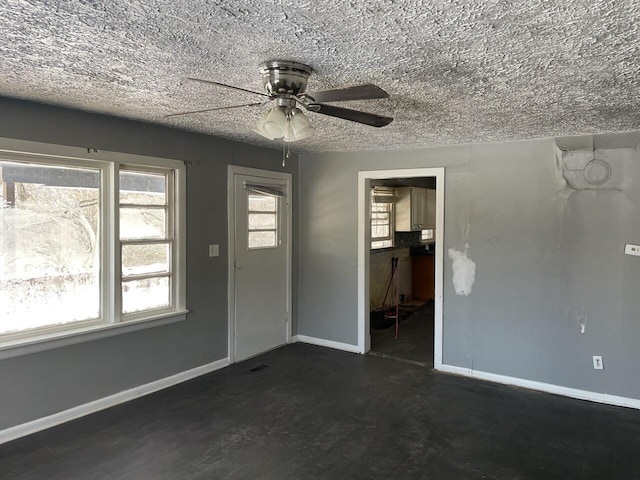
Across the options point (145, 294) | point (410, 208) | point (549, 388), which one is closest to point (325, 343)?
point (145, 294)

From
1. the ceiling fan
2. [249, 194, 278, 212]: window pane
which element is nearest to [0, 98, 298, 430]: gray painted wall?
[249, 194, 278, 212]: window pane

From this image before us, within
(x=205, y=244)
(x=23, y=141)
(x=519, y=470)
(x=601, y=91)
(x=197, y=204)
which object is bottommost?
(x=519, y=470)

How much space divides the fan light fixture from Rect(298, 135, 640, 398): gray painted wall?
256 centimetres

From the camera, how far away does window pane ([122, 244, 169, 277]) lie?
3619 millimetres

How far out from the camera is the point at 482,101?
275cm

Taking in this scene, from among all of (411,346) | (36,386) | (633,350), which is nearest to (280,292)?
(411,346)

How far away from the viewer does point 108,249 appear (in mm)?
3463

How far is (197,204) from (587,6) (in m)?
3.36

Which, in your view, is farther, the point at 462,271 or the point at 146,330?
the point at 462,271

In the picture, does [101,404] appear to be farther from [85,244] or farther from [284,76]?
[284,76]

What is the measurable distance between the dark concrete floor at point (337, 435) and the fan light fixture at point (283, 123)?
2001 mm

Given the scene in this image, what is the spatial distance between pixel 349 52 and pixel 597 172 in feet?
9.26

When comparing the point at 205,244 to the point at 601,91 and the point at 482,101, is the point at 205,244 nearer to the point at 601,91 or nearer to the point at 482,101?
the point at 482,101

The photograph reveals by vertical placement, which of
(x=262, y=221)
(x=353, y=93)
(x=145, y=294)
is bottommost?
(x=145, y=294)
